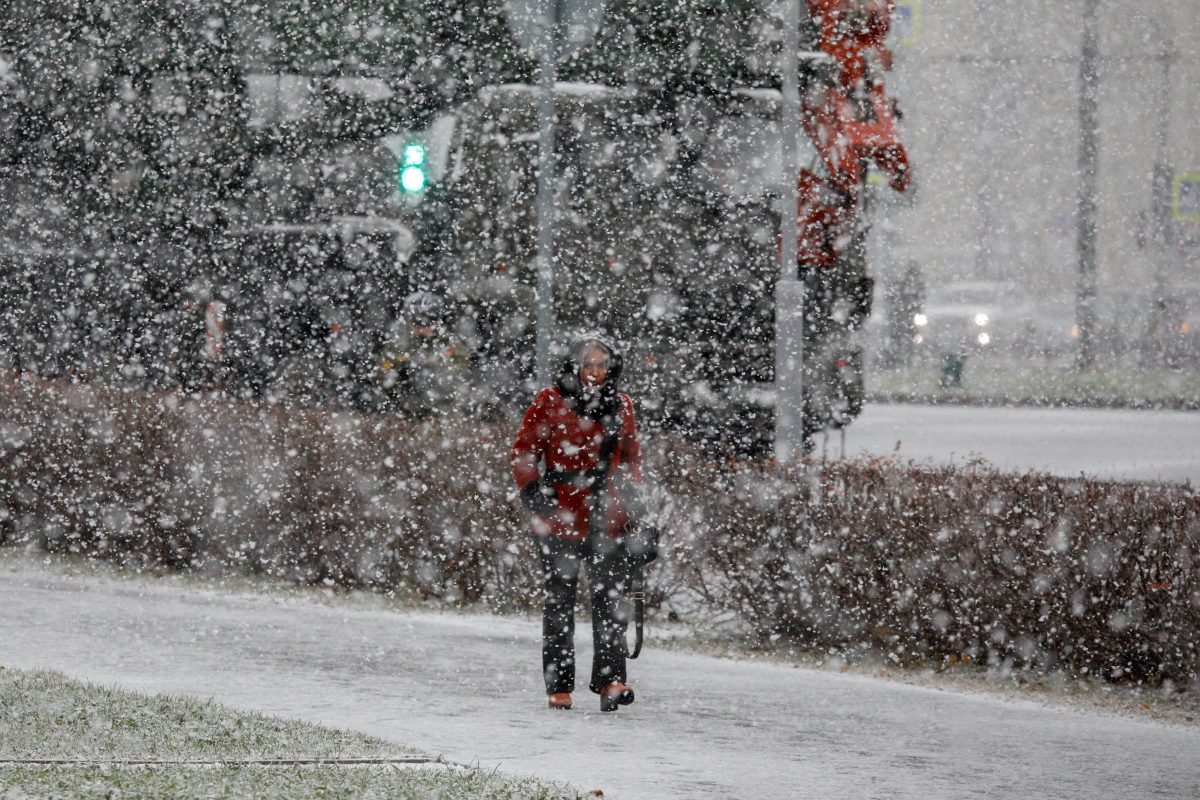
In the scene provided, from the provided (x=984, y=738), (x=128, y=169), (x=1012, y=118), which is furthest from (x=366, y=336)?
(x=1012, y=118)

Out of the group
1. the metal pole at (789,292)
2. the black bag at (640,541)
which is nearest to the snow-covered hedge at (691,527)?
the metal pole at (789,292)

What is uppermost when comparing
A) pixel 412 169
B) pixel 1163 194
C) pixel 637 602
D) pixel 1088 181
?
pixel 1163 194

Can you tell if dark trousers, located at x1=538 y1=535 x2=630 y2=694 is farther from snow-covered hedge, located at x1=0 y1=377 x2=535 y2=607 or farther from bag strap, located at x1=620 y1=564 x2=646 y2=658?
snow-covered hedge, located at x1=0 y1=377 x2=535 y2=607

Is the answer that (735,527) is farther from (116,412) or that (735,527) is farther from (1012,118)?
(1012,118)

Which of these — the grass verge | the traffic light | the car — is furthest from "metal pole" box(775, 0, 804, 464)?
the car

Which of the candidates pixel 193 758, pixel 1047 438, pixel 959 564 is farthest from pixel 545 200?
pixel 1047 438

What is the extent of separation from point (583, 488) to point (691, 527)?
2185mm

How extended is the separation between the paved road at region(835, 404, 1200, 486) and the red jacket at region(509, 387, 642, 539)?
976 centimetres

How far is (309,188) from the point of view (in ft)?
56.3

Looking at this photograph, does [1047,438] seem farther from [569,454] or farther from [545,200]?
[569,454]

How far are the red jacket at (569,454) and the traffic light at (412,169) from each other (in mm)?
6822

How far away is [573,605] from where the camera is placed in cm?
761

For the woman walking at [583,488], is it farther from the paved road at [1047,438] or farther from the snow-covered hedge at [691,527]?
the paved road at [1047,438]

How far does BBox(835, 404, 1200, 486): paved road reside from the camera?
1950 cm
